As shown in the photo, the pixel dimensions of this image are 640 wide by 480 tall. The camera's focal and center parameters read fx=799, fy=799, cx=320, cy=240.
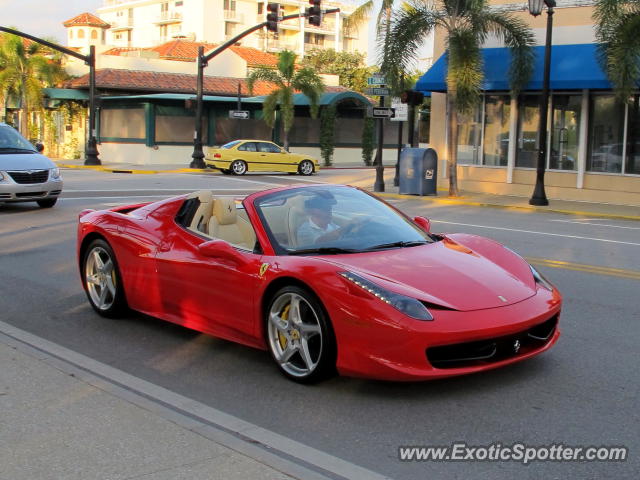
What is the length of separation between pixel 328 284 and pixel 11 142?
13.7 m

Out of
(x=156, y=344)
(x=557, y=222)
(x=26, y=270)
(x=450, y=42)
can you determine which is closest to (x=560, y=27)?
(x=450, y=42)

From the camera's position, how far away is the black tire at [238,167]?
3262 centimetres

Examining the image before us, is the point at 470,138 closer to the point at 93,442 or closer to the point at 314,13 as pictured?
the point at 314,13

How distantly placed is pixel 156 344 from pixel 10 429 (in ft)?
6.85

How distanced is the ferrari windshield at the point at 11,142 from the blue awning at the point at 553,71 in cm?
1217

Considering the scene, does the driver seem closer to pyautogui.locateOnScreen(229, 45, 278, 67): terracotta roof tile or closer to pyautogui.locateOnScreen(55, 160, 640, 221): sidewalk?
pyautogui.locateOnScreen(55, 160, 640, 221): sidewalk

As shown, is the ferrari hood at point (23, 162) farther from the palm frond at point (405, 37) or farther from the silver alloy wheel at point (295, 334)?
the silver alloy wheel at point (295, 334)

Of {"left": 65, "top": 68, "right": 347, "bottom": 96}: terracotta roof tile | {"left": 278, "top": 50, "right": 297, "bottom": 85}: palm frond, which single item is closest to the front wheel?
{"left": 278, "top": 50, "right": 297, "bottom": 85}: palm frond

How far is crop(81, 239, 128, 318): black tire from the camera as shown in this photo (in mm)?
7180

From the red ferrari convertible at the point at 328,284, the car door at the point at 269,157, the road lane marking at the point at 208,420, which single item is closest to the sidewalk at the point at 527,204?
the car door at the point at 269,157

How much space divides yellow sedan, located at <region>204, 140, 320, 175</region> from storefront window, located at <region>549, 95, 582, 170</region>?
13165mm

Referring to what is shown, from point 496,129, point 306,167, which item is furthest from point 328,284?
point 306,167

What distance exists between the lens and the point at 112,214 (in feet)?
24.0

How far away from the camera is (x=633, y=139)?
71.5 feet
